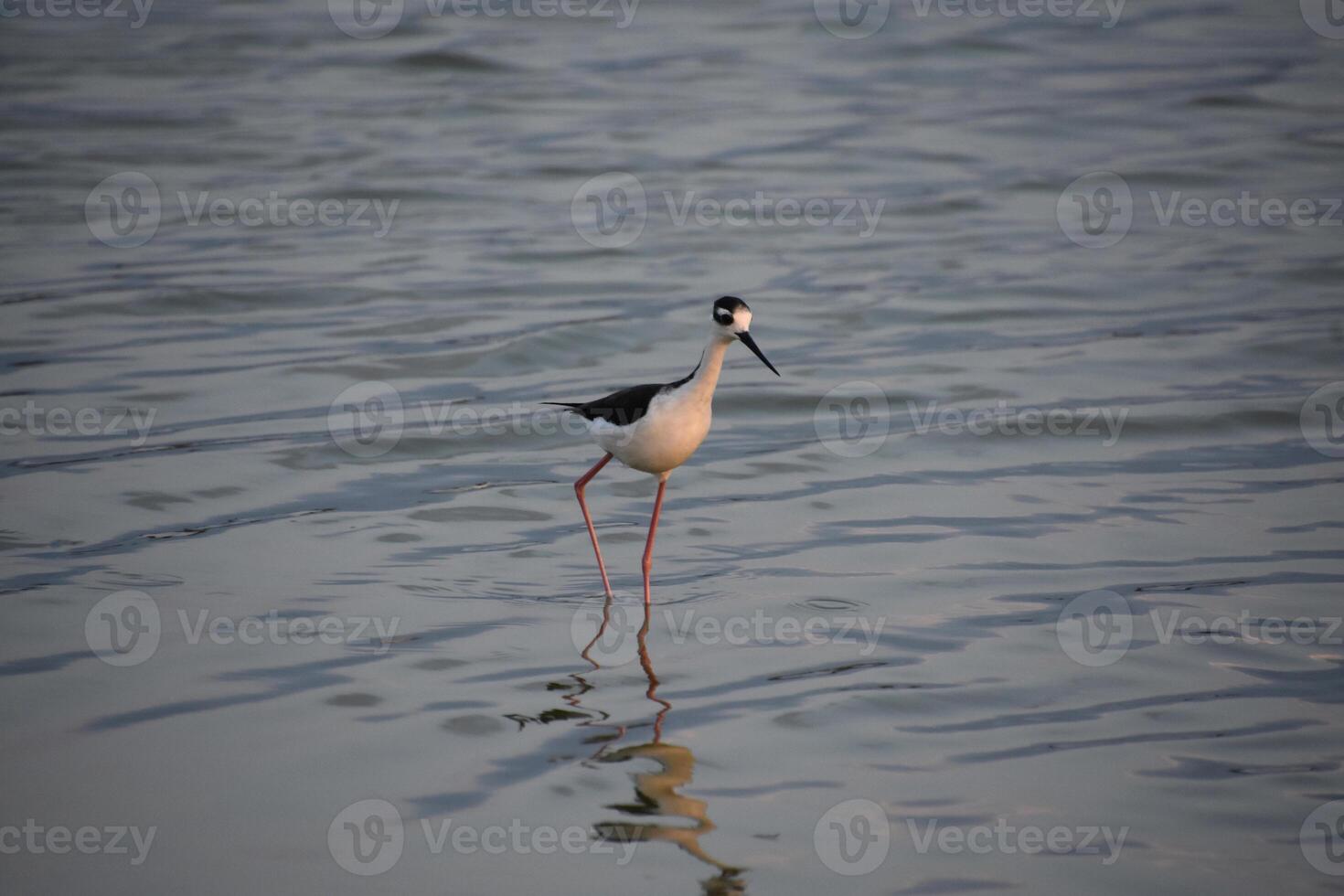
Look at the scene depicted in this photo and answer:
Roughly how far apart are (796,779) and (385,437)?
5631 mm

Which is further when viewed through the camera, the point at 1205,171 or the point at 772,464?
the point at 1205,171

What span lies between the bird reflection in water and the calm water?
25 mm

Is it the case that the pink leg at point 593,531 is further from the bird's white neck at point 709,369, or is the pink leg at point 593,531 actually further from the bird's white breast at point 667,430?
the bird's white neck at point 709,369

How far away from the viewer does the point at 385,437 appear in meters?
10.9

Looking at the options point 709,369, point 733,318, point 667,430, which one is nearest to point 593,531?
point 667,430

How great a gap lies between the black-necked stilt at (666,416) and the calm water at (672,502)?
80 cm

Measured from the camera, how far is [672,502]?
391 inches

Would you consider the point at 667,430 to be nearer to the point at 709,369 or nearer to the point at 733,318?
the point at 709,369

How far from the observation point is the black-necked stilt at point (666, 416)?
7676 millimetres

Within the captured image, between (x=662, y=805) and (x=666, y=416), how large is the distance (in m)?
2.44

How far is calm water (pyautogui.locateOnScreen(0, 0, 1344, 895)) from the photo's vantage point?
589 cm

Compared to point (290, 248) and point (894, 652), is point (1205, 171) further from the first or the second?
point (894, 652)

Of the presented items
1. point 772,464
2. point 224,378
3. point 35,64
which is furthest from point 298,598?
point 35,64

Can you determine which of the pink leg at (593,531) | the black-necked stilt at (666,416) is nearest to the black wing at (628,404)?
the black-necked stilt at (666,416)
